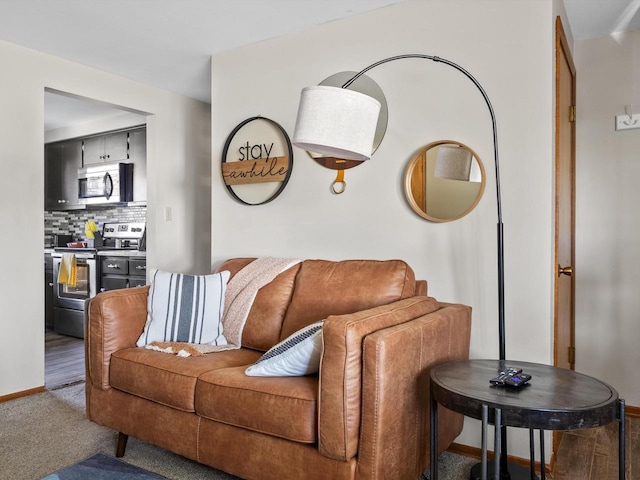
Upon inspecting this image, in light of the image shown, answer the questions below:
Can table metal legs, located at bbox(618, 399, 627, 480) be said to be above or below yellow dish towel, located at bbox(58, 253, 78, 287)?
below

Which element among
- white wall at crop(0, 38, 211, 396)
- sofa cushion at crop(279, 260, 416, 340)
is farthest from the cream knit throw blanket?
white wall at crop(0, 38, 211, 396)

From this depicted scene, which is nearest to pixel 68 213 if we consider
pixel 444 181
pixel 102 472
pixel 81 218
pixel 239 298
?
pixel 81 218

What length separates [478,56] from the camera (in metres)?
2.38

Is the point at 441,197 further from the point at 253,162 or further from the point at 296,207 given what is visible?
the point at 253,162

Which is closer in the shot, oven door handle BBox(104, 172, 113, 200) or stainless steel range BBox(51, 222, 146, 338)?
stainless steel range BBox(51, 222, 146, 338)

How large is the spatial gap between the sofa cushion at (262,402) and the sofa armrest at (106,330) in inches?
24.0

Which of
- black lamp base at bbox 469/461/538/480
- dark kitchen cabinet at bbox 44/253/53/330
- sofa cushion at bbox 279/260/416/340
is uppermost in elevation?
sofa cushion at bbox 279/260/416/340

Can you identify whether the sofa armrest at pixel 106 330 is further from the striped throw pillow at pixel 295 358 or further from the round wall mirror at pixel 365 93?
the round wall mirror at pixel 365 93

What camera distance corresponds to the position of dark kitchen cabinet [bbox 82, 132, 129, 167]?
4926 millimetres

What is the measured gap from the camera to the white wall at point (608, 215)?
9.55ft

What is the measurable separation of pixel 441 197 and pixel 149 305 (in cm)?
158

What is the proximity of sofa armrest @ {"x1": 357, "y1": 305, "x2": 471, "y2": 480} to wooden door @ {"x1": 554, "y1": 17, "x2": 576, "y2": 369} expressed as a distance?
0.77 metres

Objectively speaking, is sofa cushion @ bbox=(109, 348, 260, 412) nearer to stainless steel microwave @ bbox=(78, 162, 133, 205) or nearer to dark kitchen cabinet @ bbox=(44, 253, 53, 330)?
stainless steel microwave @ bbox=(78, 162, 133, 205)

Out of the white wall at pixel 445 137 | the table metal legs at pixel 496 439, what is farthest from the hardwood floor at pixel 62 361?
the table metal legs at pixel 496 439
